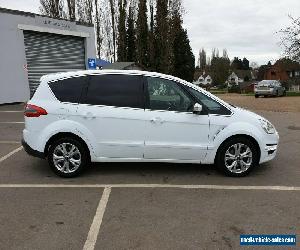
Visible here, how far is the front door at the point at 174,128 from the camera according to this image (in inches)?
227

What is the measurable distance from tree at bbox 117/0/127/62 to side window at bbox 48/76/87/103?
3544 cm

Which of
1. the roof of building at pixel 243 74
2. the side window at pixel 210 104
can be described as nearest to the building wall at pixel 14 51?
the side window at pixel 210 104

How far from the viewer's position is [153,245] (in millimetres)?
3678

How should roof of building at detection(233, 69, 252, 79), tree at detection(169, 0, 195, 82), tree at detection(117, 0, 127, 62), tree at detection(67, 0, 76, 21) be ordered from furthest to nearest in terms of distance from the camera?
roof of building at detection(233, 69, 252, 79), tree at detection(169, 0, 195, 82), tree at detection(117, 0, 127, 62), tree at detection(67, 0, 76, 21)

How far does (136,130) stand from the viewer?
5.77 meters

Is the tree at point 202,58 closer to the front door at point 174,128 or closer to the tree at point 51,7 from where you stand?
the tree at point 51,7

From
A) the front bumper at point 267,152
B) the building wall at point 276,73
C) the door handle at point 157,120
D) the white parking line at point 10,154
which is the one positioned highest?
the building wall at point 276,73

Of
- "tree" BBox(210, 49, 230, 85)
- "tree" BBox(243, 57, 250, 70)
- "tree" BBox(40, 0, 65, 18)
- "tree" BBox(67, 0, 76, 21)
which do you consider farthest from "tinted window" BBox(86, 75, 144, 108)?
"tree" BBox(243, 57, 250, 70)

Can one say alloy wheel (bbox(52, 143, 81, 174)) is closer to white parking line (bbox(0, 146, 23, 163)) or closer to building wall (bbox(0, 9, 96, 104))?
white parking line (bbox(0, 146, 23, 163))

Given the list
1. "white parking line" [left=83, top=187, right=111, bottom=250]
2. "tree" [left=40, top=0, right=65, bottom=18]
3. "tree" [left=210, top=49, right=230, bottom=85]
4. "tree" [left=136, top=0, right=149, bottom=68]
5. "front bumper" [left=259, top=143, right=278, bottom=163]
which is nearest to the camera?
"white parking line" [left=83, top=187, right=111, bottom=250]

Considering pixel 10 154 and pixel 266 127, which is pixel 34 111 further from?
pixel 266 127

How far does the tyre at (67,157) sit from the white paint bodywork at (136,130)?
5.4 inches

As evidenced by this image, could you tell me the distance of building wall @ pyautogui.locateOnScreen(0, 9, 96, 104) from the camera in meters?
18.2

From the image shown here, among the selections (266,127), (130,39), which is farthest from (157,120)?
(130,39)
